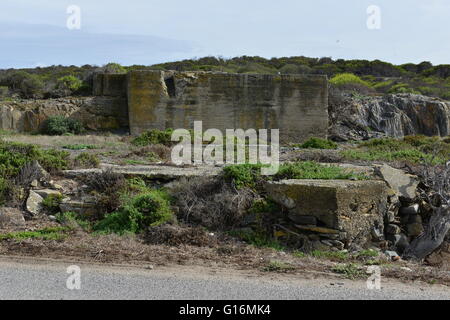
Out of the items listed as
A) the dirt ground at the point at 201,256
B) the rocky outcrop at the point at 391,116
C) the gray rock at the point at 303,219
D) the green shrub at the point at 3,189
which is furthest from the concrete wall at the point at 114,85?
the gray rock at the point at 303,219

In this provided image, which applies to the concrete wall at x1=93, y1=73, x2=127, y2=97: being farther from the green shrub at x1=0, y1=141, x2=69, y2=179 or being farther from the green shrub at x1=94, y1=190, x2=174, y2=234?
the green shrub at x1=94, y1=190, x2=174, y2=234

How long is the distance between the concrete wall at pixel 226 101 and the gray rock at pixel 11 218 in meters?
11.4

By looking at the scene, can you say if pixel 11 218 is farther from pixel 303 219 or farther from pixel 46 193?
pixel 303 219

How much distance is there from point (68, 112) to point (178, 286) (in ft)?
51.3

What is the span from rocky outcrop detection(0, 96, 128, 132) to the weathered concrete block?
44.6 ft

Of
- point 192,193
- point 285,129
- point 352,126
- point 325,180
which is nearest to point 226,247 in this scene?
point 192,193

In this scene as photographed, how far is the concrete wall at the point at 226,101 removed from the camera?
62.8 feet

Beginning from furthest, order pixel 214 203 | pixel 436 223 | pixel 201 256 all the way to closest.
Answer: pixel 214 203
pixel 436 223
pixel 201 256

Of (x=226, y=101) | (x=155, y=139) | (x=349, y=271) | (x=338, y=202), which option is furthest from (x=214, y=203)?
(x=226, y=101)

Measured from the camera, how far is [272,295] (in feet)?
16.0

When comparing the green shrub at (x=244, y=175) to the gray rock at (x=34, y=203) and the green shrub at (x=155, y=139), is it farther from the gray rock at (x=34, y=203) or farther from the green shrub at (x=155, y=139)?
the green shrub at (x=155, y=139)

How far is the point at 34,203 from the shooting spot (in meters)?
8.15
